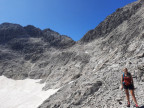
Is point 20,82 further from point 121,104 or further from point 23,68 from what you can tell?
point 121,104

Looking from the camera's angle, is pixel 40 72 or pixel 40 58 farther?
pixel 40 58

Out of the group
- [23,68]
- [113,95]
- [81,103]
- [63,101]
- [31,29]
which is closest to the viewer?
[113,95]

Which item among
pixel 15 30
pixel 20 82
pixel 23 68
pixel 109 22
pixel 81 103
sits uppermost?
pixel 15 30

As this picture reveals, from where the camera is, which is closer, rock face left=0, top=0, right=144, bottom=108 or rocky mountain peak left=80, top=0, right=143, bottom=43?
rock face left=0, top=0, right=144, bottom=108

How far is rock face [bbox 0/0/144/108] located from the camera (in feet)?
36.3

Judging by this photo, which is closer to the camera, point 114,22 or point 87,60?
point 87,60

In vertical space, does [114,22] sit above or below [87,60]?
above

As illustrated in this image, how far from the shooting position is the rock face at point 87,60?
11070mm

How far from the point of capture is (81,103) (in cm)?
1116

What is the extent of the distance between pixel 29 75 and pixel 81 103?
4131 centimetres

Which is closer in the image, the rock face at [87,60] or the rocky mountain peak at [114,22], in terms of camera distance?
the rock face at [87,60]

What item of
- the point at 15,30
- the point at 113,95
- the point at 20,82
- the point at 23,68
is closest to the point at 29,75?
the point at 20,82

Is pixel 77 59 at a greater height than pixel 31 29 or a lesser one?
lesser

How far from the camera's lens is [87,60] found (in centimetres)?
3791
